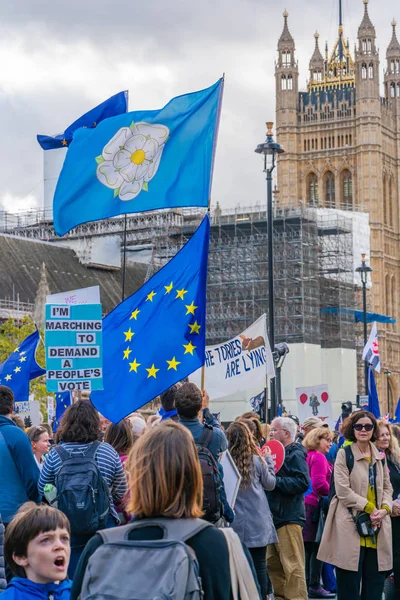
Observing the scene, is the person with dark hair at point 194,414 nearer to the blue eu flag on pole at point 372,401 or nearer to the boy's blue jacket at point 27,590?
the boy's blue jacket at point 27,590

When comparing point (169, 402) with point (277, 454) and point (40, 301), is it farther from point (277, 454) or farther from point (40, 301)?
point (40, 301)

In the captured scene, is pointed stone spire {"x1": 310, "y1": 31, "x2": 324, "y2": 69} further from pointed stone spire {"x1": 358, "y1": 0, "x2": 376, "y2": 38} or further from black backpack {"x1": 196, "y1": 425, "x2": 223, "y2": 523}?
black backpack {"x1": 196, "y1": 425, "x2": 223, "y2": 523}

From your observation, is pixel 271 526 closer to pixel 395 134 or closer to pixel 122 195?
pixel 122 195

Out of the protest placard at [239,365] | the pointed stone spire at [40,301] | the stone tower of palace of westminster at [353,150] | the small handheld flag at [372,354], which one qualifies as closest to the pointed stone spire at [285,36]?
the stone tower of palace of westminster at [353,150]

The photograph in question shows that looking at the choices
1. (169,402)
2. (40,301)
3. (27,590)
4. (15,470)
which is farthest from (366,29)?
(27,590)

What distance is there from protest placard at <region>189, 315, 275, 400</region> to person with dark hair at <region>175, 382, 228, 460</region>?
6100 millimetres

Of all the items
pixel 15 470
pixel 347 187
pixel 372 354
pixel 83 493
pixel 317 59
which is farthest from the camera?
pixel 317 59

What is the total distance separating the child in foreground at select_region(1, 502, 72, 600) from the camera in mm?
4043

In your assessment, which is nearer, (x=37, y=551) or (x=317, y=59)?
(x=37, y=551)

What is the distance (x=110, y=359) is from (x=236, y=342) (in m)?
4.73

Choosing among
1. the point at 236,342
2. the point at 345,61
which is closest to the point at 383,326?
the point at 345,61

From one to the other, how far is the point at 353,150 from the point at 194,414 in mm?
79746

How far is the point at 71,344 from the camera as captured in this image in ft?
32.6

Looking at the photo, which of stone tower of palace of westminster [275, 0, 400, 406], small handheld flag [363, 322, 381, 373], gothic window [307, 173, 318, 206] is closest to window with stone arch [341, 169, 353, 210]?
stone tower of palace of westminster [275, 0, 400, 406]
